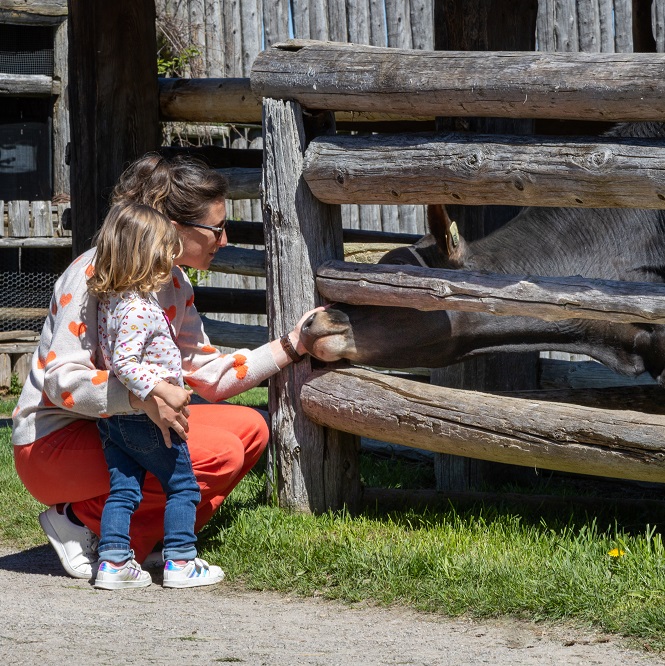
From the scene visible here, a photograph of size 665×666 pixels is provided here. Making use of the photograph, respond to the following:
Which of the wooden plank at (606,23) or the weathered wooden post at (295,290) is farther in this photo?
the wooden plank at (606,23)

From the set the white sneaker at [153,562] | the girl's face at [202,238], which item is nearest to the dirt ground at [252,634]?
the white sneaker at [153,562]

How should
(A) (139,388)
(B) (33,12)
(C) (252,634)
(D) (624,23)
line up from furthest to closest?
(B) (33,12)
(D) (624,23)
(A) (139,388)
(C) (252,634)

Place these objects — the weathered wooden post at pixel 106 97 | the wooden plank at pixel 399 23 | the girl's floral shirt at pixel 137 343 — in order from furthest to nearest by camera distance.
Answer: the wooden plank at pixel 399 23 → the weathered wooden post at pixel 106 97 → the girl's floral shirt at pixel 137 343

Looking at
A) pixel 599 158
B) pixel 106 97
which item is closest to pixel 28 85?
pixel 106 97

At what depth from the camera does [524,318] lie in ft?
12.9

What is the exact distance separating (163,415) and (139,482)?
338 mm

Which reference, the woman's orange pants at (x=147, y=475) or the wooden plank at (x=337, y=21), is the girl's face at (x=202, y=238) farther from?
the wooden plank at (x=337, y=21)

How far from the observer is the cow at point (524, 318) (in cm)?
378

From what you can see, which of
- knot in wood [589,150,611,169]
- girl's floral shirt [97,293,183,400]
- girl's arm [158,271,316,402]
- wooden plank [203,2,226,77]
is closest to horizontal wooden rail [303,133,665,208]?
knot in wood [589,150,611,169]

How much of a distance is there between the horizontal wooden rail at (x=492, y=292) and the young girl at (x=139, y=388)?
0.70 metres

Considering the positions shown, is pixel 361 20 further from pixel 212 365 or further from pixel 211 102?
pixel 212 365

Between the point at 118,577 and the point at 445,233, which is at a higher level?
the point at 445,233

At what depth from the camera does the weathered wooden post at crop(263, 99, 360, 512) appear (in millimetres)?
3857

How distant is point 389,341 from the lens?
378 centimetres
